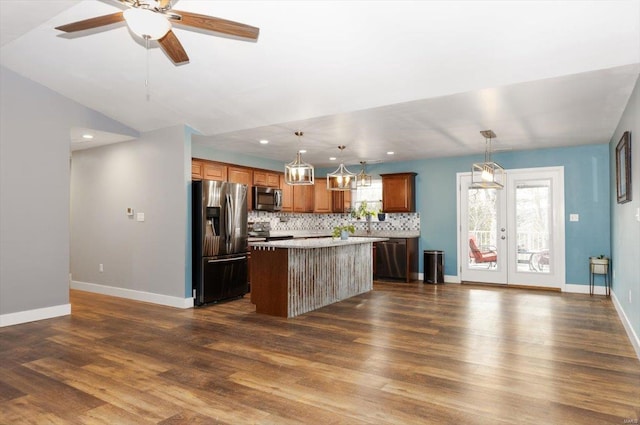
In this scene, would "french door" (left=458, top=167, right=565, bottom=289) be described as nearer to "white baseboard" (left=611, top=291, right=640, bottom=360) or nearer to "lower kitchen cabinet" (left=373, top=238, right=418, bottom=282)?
"lower kitchen cabinet" (left=373, top=238, right=418, bottom=282)

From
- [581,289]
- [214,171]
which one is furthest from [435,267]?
[214,171]

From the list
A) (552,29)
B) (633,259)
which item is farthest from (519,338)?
(552,29)

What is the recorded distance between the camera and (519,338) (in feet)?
13.4

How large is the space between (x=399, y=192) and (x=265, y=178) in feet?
8.76

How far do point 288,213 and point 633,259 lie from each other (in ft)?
→ 20.4

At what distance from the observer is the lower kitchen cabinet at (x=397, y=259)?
787cm

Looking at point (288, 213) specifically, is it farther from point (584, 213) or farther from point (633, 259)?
point (633, 259)

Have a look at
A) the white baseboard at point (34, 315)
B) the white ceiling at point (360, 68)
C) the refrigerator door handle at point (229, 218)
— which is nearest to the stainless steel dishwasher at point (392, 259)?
the white ceiling at point (360, 68)

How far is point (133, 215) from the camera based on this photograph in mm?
6203

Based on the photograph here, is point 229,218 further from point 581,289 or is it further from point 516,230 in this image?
point 581,289

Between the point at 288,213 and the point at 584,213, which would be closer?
the point at 584,213

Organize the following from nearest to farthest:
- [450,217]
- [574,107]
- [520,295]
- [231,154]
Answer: [574,107], [520,295], [231,154], [450,217]

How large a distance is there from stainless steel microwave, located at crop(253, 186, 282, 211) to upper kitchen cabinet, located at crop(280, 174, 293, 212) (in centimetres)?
31

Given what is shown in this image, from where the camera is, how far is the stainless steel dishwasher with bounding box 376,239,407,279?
7887mm
